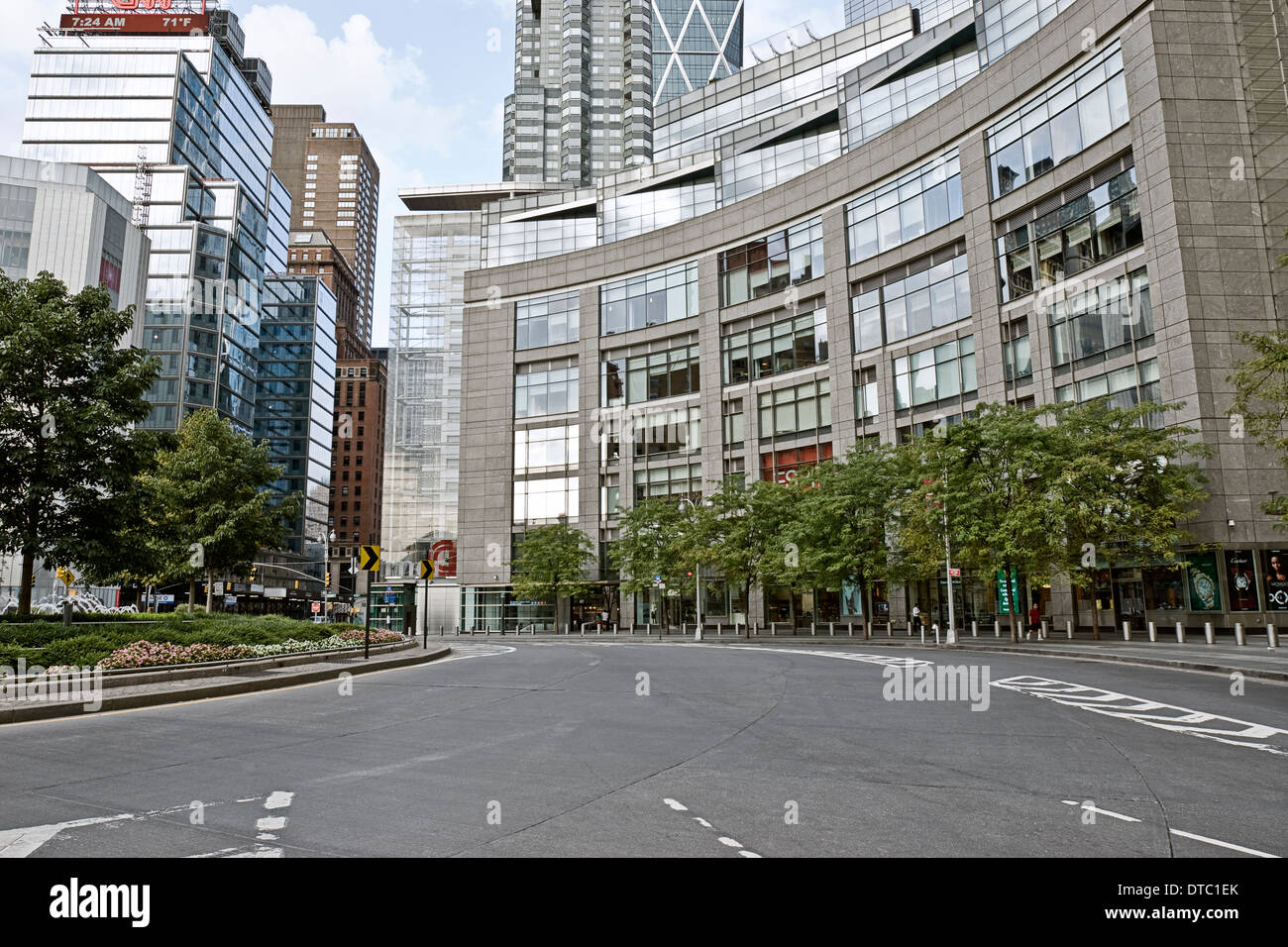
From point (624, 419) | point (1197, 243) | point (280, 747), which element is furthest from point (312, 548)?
point (280, 747)

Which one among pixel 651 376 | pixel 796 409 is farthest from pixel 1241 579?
pixel 651 376

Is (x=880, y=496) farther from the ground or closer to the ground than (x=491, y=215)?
closer to the ground

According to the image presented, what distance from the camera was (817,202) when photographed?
5766 centimetres

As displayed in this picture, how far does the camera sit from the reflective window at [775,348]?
57344 mm

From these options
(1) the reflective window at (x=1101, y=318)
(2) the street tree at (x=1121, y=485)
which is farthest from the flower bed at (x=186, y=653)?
(1) the reflective window at (x=1101, y=318)

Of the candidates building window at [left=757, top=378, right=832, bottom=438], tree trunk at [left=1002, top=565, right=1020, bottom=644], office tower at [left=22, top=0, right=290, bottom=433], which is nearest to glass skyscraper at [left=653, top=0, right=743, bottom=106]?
office tower at [left=22, top=0, right=290, bottom=433]

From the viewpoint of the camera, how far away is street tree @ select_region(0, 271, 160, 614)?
20797mm

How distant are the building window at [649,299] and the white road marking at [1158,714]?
50421mm

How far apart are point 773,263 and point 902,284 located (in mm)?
10789

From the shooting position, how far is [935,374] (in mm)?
49656

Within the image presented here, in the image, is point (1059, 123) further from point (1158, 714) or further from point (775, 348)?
point (1158, 714)

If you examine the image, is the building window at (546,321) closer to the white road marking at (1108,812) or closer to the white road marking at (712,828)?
the white road marking at (712,828)
